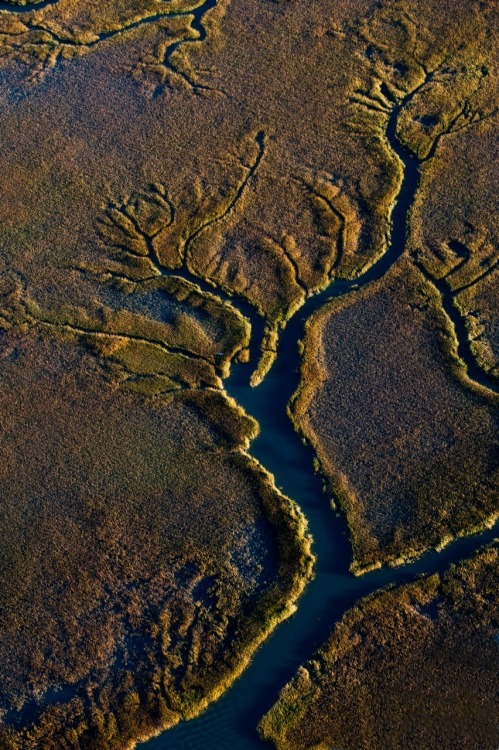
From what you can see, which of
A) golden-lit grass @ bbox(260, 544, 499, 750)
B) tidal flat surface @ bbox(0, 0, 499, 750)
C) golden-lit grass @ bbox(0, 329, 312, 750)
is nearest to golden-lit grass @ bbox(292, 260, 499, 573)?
tidal flat surface @ bbox(0, 0, 499, 750)

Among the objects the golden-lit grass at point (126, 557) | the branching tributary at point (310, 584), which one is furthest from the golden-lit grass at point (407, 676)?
the golden-lit grass at point (126, 557)

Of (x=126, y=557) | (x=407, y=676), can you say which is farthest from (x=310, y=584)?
(x=126, y=557)

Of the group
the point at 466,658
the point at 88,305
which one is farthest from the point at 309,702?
the point at 88,305

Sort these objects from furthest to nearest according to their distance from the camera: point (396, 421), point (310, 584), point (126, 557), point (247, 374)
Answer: point (247, 374)
point (396, 421)
point (126, 557)
point (310, 584)

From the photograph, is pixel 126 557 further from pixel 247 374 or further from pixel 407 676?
pixel 407 676

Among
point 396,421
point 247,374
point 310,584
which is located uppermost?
point 396,421

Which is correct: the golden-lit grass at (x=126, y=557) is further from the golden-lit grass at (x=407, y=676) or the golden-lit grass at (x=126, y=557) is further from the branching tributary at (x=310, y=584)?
the golden-lit grass at (x=407, y=676)

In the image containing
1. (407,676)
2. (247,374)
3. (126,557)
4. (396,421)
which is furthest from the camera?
(247,374)
